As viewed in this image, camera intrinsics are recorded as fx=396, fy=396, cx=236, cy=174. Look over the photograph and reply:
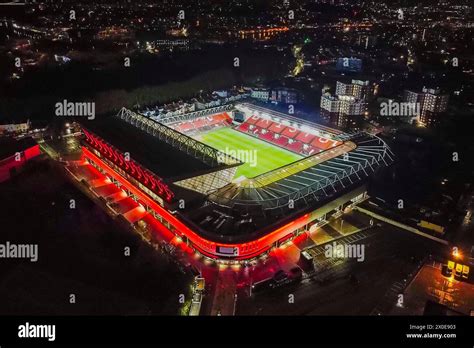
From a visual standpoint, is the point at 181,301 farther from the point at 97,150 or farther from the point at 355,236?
the point at 97,150

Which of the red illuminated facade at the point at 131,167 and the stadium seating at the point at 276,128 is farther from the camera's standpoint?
the stadium seating at the point at 276,128

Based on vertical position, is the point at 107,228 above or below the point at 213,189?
below

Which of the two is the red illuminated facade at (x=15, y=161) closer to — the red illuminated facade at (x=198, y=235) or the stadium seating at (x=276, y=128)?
the red illuminated facade at (x=198, y=235)

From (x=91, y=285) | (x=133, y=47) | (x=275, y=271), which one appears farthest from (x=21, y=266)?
(x=133, y=47)

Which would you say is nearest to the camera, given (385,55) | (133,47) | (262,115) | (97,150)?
(97,150)

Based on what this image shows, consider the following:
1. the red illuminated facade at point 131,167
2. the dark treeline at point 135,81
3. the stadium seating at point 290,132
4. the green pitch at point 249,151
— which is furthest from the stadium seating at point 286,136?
the dark treeline at point 135,81

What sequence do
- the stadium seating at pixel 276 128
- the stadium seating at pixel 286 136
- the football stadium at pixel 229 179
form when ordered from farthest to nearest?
the stadium seating at pixel 276 128 → the stadium seating at pixel 286 136 → the football stadium at pixel 229 179

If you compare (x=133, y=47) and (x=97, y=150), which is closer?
(x=97, y=150)

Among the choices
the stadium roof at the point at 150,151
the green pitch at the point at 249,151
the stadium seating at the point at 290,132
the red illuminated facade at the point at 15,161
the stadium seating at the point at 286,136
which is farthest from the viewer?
the stadium seating at the point at 290,132
